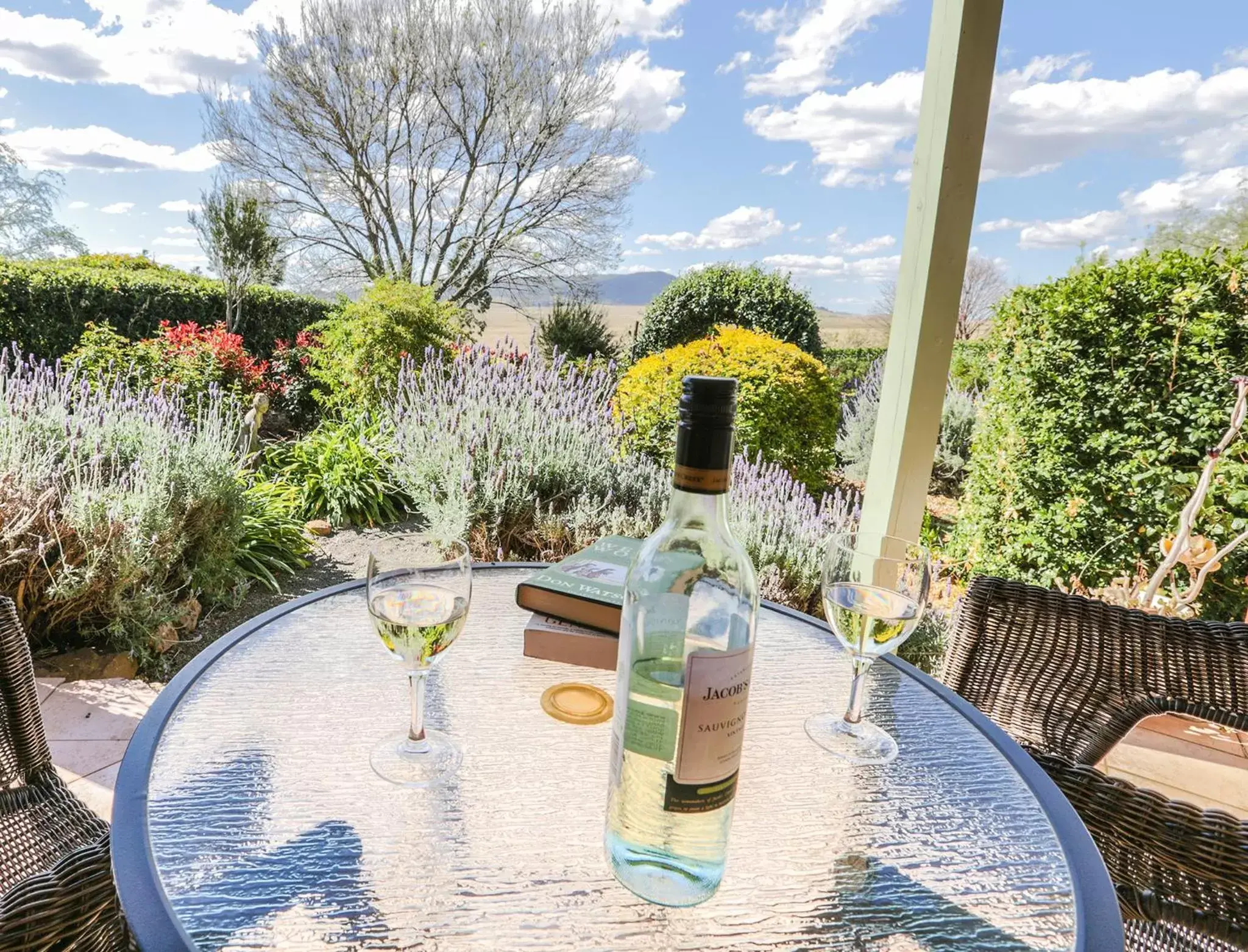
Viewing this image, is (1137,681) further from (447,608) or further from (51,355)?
(51,355)

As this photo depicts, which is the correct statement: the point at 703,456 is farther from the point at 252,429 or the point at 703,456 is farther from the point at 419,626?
the point at 252,429

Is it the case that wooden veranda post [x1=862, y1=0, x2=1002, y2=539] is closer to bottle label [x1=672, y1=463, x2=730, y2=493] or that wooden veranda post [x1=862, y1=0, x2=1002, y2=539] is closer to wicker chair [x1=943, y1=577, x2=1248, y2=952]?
wicker chair [x1=943, y1=577, x2=1248, y2=952]

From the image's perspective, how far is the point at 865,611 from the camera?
842 mm

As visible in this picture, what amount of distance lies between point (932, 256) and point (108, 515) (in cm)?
287

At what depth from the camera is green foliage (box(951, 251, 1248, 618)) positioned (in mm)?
2629

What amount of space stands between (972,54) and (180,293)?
8.00m

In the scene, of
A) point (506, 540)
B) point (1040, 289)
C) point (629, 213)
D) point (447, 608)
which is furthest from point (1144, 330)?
point (629, 213)

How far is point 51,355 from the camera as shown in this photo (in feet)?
20.0

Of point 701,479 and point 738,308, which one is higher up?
point 738,308

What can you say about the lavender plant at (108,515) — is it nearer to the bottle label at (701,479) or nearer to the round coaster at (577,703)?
the round coaster at (577,703)

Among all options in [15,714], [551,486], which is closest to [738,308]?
[551,486]

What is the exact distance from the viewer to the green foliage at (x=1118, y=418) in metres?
2.63

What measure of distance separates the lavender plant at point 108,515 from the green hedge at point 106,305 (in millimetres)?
3709

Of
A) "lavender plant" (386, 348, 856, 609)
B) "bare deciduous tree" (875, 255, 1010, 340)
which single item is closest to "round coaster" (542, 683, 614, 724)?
"lavender plant" (386, 348, 856, 609)
